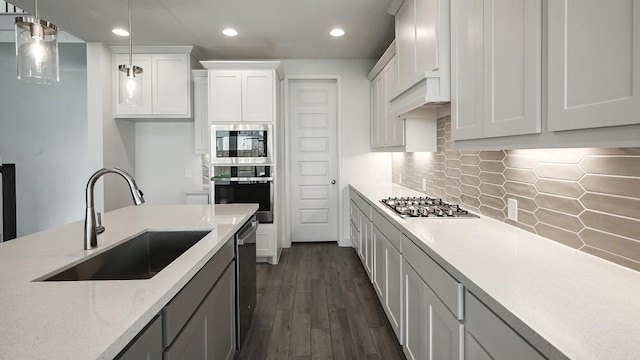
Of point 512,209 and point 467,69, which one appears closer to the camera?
point 467,69

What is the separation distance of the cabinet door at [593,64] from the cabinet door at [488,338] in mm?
607

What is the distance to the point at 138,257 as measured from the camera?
180cm

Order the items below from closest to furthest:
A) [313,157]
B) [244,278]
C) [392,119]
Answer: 1. [244,278]
2. [392,119]
3. [313,157]

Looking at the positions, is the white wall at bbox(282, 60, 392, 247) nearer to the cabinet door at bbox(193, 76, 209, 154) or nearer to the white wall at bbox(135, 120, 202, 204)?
the cabinet door at bbox(193, 76, 209, 154)

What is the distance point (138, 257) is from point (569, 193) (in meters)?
2.08

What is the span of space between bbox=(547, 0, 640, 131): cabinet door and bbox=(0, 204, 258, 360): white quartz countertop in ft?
4.33

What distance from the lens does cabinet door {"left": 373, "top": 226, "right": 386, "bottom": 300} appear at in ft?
8.54

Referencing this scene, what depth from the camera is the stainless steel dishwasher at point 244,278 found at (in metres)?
2.12

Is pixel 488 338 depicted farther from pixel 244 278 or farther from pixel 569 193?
pixel 244 278

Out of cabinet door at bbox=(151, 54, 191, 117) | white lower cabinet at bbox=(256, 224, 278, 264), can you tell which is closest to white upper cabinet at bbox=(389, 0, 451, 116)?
white lower cabinet at bbox=(256, 224, 278, 264)

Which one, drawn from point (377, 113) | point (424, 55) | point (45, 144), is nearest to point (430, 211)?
point (424, 55)

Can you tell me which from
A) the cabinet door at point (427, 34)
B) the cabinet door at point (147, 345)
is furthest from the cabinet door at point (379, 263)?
the cabinet door at point (147, 345)

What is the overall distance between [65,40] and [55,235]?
3709mm

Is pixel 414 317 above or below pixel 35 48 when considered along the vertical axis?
below
